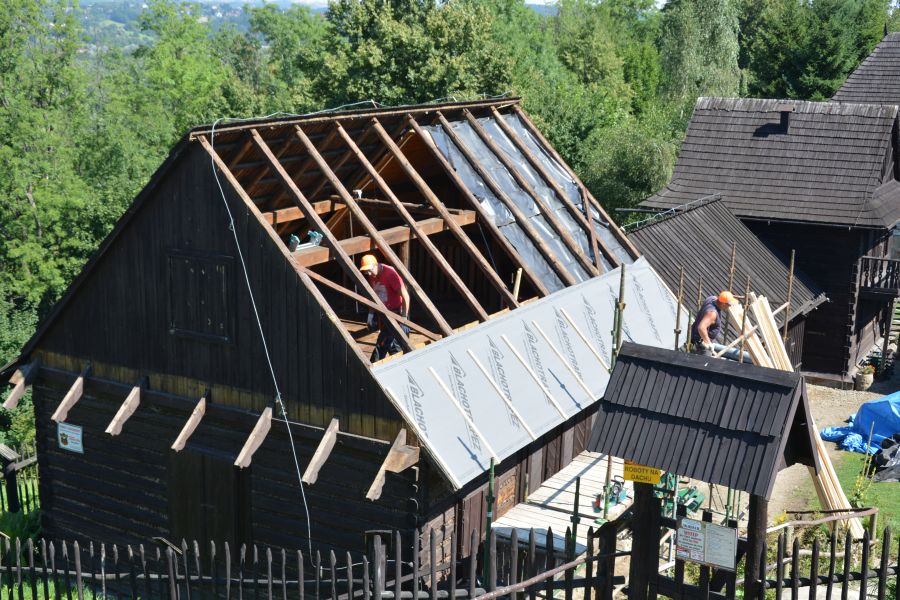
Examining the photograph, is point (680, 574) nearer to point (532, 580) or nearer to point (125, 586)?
point (532, 580)

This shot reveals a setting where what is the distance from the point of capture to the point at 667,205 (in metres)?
27.2

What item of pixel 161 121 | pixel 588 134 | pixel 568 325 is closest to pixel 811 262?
pixel 568 325

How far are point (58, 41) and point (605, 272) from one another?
29896 millimetres

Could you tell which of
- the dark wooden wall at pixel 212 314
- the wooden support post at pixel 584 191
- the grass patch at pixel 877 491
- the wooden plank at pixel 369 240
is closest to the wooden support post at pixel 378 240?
the wooden plank at pixel 369 240

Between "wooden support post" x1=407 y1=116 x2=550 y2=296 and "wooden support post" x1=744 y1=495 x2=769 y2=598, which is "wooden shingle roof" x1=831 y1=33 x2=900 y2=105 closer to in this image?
Result: "wooden support post" x1=407 y1=116 x2=550 y2=296

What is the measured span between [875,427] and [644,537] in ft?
43.2

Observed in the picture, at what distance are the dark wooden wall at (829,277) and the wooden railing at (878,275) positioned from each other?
36 centimetres

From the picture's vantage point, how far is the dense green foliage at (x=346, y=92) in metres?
35.3

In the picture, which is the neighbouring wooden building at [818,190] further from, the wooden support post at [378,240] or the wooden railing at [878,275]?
the wooden support post at [378,240]

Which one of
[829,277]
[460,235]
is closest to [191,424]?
[460,235]

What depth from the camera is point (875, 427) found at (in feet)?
65.5

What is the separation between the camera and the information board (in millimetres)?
8320

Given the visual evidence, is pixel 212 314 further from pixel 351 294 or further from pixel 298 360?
pixel 351 294

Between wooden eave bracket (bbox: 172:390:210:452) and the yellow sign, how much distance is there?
644 cm
